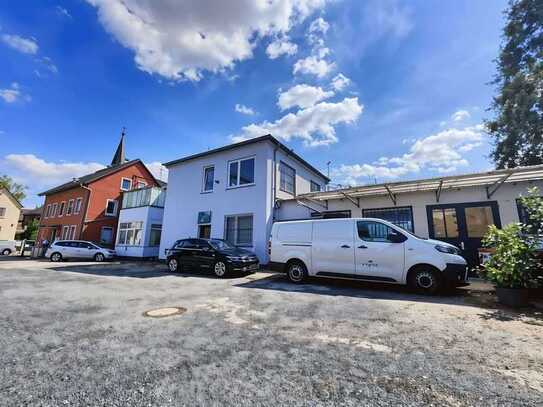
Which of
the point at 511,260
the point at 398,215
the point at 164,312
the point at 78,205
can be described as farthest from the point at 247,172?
the point at 78,205

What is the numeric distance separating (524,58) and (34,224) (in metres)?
65.1

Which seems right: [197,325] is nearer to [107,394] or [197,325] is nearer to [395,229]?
[107,394]

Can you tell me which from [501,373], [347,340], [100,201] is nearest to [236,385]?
[347,340]

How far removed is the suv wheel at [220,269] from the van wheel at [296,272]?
2783 millimetres

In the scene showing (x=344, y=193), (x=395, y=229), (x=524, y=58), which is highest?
(x=524, y=58)

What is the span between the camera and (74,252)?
18.9m

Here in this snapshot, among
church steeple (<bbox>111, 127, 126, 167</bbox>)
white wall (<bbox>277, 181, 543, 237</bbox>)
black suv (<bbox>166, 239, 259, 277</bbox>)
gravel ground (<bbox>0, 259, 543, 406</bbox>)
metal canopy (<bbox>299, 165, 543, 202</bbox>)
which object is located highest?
church steeple (<bbox>111, 127, 126, 167</bbox>)

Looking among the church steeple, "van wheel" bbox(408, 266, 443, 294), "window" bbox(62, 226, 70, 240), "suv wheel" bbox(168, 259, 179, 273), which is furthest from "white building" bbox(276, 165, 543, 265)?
the church steeple

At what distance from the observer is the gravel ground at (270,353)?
2316mm

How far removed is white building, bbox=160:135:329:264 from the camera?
1303cm

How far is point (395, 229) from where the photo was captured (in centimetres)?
710

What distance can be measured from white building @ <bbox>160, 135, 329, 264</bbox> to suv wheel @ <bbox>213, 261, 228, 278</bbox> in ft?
9.28

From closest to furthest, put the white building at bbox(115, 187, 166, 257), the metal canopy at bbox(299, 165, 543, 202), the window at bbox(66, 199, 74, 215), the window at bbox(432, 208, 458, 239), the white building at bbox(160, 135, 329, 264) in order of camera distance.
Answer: the metal canopy at bbox(299, 165, 543, 202), the window at bbox(432, 208, 458, 239), the white building at bbox(160, 135, 329, 264), the white building at bbox(115, 187, 166, 257), the window at bbox(66, 199, 74, 215)

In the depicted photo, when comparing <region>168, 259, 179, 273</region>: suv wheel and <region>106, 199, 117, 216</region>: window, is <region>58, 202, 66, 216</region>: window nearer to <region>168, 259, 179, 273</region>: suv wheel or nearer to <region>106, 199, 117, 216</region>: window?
<region>106, 199, 117, 216</region>: window
